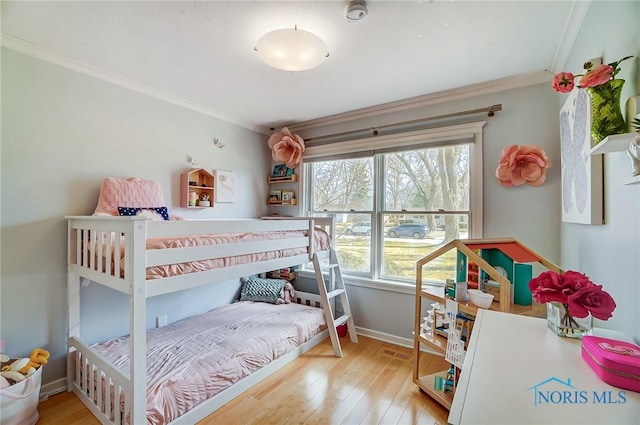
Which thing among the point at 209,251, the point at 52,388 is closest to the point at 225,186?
the point at 209,251

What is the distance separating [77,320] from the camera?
205 centimetres

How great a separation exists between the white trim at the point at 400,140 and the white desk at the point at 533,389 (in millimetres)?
2004

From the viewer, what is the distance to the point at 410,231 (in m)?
2.82

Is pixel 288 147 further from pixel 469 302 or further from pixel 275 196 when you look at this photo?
pixel 469 302

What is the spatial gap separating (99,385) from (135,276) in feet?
2.99

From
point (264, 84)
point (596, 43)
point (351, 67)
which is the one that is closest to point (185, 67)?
point (264, 84)

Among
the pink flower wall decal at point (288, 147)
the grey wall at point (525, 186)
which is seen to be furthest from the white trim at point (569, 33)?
the pink flower wall decal at point (288, 147)

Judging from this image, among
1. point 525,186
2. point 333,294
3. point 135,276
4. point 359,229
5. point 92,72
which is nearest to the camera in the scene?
point 135,276

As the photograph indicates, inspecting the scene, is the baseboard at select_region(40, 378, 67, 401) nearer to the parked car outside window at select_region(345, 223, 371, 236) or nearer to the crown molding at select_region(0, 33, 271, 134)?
the crown molding at select_region(0, 33, 271, 134)

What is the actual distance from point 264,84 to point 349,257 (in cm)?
200

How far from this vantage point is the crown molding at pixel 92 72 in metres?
1.82

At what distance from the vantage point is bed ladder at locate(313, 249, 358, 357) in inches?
103

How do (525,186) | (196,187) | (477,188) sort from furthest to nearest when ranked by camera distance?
(196,187)
(477,188)
(525,186)

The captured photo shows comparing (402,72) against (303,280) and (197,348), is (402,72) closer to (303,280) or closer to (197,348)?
(303,280)
